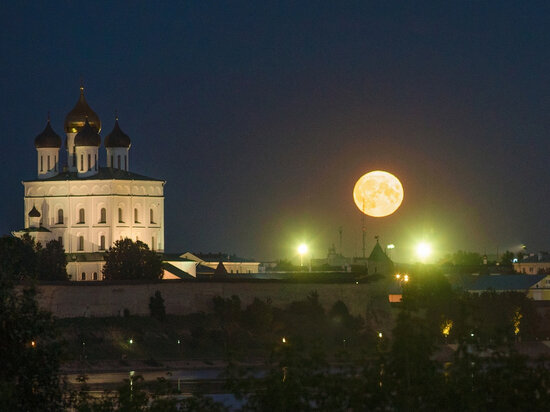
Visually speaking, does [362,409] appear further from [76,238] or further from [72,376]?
[76,238]

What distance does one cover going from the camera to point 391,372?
30.3 meters

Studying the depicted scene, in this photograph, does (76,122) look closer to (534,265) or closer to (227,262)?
(227,262)

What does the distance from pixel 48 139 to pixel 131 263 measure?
12540 millimetres

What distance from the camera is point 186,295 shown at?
206ft

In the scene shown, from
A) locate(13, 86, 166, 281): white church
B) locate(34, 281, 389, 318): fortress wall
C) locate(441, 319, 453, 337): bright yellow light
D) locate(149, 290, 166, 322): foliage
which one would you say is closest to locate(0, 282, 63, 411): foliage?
locate(34, 281, 389, 318): fortress wall

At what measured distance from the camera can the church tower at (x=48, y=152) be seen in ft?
267

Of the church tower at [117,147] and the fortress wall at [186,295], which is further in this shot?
the church tower at [117,147]

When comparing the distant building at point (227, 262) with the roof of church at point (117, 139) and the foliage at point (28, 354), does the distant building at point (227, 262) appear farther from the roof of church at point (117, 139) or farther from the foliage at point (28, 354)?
the foliage at point (28, 354)

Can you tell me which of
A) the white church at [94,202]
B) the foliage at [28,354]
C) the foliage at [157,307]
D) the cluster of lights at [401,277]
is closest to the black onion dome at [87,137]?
the white church at [94,202]

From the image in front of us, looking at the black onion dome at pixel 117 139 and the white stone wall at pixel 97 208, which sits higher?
the black onion dome at pixel 117 139

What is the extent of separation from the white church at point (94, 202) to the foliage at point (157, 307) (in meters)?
16.1

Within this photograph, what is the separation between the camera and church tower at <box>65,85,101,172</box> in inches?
3211

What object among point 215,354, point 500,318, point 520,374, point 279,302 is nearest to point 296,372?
point 520,374

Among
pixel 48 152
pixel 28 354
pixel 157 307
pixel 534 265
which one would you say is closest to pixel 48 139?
pixel 48 152
